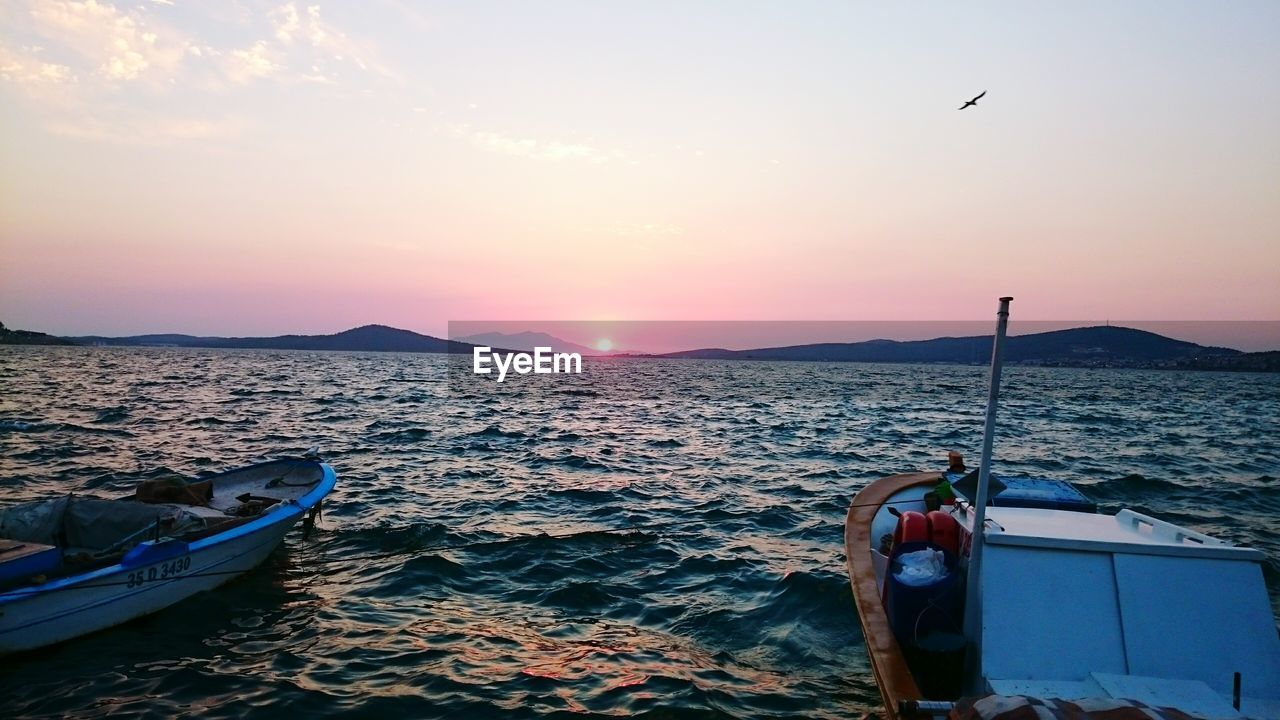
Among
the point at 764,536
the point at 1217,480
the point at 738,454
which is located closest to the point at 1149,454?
the point at 1217,480

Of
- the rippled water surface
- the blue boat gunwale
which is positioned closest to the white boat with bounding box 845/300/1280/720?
the rippled water surface

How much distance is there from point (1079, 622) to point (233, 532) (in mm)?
11852

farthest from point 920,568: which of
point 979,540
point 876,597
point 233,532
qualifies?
point 233,532

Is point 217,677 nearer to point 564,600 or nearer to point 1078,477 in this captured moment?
point 564,600

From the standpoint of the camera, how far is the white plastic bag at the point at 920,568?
7.48 metres

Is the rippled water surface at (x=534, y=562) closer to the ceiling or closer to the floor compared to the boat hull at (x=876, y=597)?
closer to the floor

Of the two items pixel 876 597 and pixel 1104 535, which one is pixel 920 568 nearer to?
pixel 876 597

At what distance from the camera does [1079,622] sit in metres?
6.84

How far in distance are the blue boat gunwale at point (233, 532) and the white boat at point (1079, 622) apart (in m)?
9.87

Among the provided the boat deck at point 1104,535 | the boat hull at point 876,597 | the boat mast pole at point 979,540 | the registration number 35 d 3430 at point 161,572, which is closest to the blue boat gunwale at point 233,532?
the registration number 35 d 3430 at point 161,572

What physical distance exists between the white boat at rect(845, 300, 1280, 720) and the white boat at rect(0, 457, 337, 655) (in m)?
9.94

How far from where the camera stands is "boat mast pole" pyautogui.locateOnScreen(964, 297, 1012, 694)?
7.06m

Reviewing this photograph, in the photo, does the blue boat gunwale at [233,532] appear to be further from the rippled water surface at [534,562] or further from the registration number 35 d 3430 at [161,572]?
the rippled water surface at [534,562]

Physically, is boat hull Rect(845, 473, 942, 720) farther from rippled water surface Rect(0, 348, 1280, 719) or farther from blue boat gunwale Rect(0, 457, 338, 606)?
blue boat gunwale Rect(0, 457, 338, 606)
